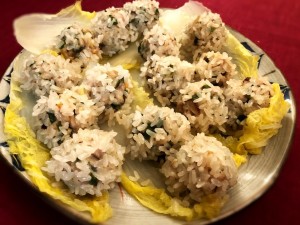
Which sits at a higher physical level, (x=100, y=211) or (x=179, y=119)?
(x=179, y=119)

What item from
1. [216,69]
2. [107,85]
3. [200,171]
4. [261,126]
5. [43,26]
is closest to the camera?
[200,171]

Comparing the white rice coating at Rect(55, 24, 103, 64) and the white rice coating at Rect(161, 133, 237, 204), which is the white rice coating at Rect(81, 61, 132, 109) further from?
the white rice coating at Rect(161, 133, 237, 204)

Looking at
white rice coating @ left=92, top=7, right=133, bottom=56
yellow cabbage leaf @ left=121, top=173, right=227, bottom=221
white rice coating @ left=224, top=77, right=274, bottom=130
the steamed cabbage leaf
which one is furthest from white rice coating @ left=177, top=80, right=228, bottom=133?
the steamed cabbage leaf

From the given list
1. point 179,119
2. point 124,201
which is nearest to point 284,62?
point 179,119

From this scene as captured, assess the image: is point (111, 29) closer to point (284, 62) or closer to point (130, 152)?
point (130, 152)

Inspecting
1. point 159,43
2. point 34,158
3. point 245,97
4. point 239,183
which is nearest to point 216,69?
point 245,97

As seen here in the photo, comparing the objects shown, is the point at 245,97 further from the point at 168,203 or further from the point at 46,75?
the point at 46,75
